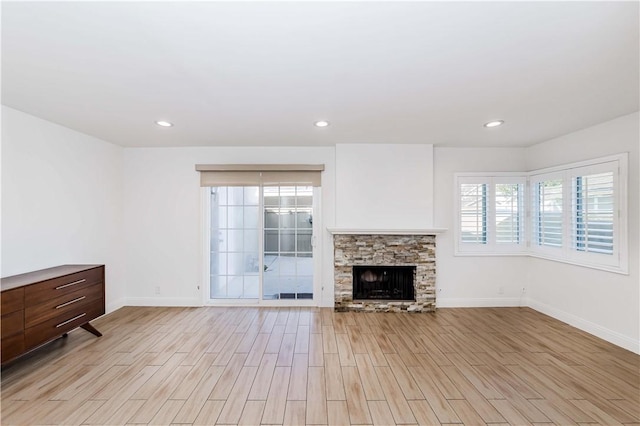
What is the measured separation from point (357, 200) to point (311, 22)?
294 cm

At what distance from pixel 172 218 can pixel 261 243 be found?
1464 mm

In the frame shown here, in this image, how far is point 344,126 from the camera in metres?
3.32

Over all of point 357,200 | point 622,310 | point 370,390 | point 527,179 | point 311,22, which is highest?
point 311,22

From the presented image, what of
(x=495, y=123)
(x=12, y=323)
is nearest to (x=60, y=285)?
(x=12, y=323)

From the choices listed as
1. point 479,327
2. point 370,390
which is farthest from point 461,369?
point 479,327

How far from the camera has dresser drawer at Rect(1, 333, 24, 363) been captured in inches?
90.1

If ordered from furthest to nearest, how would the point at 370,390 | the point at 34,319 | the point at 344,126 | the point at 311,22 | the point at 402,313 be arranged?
the point at 402,313, the point at 344,126, the point at 34,319, the point at 370,390, the point at 311,22

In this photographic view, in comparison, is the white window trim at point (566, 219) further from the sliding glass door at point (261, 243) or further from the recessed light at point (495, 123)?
the sliding glass door at point (261, 243)

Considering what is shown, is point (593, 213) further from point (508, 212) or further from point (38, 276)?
point (38, 276)

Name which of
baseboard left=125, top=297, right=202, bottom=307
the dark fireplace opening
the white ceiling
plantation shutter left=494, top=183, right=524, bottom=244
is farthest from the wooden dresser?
plantation shutter left=494, top=183, right=524, bottom=244

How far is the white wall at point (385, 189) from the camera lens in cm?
423

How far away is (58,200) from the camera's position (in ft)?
10.9

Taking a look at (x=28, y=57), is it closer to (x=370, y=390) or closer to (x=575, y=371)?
(x=370, y=390)

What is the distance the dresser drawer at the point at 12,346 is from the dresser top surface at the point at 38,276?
1.42ft
